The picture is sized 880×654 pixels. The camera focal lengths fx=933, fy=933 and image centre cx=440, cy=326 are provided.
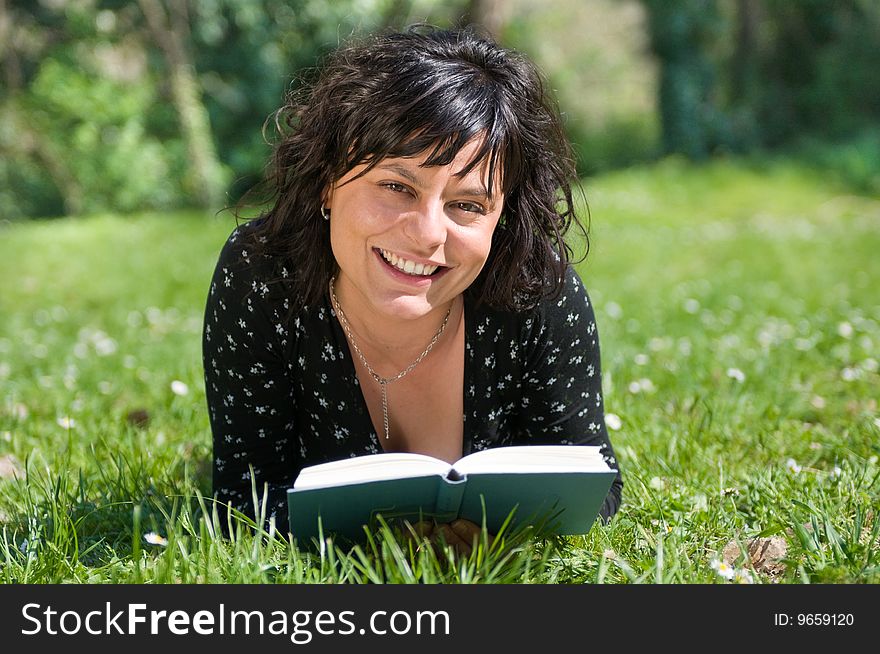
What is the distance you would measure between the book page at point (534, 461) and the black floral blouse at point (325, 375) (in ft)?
1.36

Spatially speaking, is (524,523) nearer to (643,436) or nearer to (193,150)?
(643,436)

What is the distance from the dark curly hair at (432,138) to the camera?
72.8 inches

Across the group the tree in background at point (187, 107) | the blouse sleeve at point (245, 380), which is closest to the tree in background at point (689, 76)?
the tree in background at point (187, 107)

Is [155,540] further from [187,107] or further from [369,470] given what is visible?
[187,107]

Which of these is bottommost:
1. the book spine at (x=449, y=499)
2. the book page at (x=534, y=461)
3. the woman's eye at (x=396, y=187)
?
the book spine at (x=449, y=499)

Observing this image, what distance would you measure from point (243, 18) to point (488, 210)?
1134 cm

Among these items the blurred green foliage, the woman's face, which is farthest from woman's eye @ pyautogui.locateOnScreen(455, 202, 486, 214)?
the blurred green foliage

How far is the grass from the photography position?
192cm

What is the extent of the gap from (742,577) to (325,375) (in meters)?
1.05

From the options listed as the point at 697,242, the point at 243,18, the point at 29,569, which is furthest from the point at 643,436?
the point at 243,18

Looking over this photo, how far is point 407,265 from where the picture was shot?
192cm

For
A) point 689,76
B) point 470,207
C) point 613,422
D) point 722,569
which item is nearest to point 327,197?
point 470,207

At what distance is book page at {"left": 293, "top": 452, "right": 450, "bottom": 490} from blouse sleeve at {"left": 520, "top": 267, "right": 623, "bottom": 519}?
587 mm

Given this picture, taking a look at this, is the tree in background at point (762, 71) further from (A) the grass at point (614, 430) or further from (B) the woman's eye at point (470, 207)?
(B) the woman's eye at point (470, 207)
